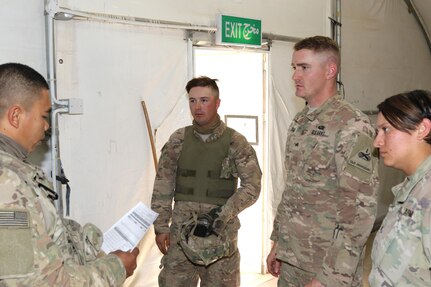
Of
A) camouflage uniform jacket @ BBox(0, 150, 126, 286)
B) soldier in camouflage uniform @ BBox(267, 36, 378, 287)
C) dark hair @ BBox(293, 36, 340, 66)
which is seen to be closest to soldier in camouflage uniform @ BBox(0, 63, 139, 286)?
camouflage uniform jacket @ BBox(0, 150, 126, 286)

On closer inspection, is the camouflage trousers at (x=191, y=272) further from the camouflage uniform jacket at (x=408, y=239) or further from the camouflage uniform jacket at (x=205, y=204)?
the camouflage uniform jacket at (x=408, y=239)

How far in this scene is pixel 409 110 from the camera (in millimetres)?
1545

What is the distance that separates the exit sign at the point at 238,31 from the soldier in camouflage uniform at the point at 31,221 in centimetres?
227

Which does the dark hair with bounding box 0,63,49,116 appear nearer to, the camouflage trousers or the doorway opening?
the camouflage trousers

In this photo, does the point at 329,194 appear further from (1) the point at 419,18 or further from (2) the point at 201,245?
(1) the point at 419,18

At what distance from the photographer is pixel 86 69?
2.94 metres

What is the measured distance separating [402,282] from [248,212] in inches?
122

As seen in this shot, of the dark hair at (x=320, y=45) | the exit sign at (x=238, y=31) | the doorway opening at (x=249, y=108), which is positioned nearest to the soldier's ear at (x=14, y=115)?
the dark hair at (x=320, y=45)

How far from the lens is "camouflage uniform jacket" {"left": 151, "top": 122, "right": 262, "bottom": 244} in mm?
2898

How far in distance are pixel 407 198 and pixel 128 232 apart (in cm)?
112

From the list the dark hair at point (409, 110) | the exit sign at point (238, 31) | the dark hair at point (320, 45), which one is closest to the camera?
the dark hair at point (409, 110)

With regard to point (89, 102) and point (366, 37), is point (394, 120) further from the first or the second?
point (366, 37)

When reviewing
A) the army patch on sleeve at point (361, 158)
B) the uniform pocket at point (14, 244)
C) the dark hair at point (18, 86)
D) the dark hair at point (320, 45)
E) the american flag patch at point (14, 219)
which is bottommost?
the uniform pocket at point (14, 244)

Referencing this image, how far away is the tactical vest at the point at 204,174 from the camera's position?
2910 mm
